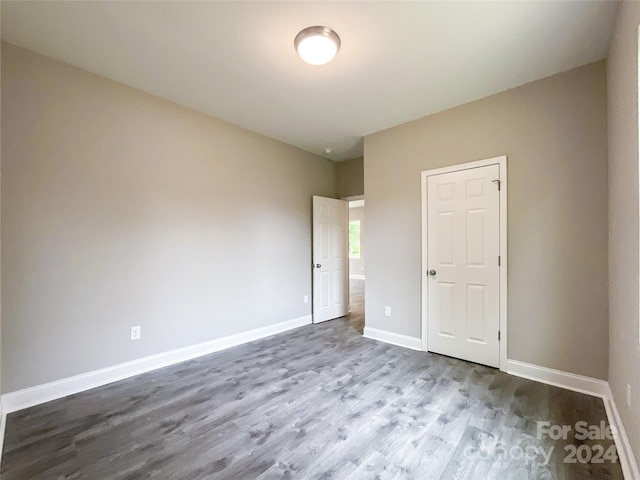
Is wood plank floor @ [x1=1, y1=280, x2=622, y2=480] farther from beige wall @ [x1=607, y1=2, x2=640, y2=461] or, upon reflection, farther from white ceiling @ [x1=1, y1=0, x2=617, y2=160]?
white ceiling @ [x1=1, y1=0, x2=617, y2=160]

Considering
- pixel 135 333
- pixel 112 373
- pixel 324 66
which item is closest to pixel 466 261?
pixel 324 66

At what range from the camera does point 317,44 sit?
6.38 ft

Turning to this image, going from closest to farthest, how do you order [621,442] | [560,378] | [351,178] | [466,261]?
[621,442] < [560,378] < [466,261] < [351,178]

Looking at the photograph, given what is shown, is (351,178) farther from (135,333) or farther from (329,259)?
(135,333)

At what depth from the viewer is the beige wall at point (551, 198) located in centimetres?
226

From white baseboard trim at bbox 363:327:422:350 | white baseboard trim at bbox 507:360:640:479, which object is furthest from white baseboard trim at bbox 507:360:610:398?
white baseboard trim at bbox 363:327:422:350

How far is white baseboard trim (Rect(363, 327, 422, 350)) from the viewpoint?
3.29 metres

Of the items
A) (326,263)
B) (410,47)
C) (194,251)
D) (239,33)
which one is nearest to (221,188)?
(194,251)

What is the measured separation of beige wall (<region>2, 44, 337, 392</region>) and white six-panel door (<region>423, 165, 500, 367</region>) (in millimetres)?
2132

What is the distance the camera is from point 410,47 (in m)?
2.11

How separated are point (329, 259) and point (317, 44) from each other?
3158 mm

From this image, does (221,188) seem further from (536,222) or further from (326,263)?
(536,222)

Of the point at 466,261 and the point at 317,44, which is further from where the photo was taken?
the point at 466,261

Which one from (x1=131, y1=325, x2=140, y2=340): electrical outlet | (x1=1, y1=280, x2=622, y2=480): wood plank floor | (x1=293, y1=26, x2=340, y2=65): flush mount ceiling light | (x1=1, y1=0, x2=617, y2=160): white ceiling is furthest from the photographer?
(x1=131, y1=325, x2=140, y2=340): electrical outlet
